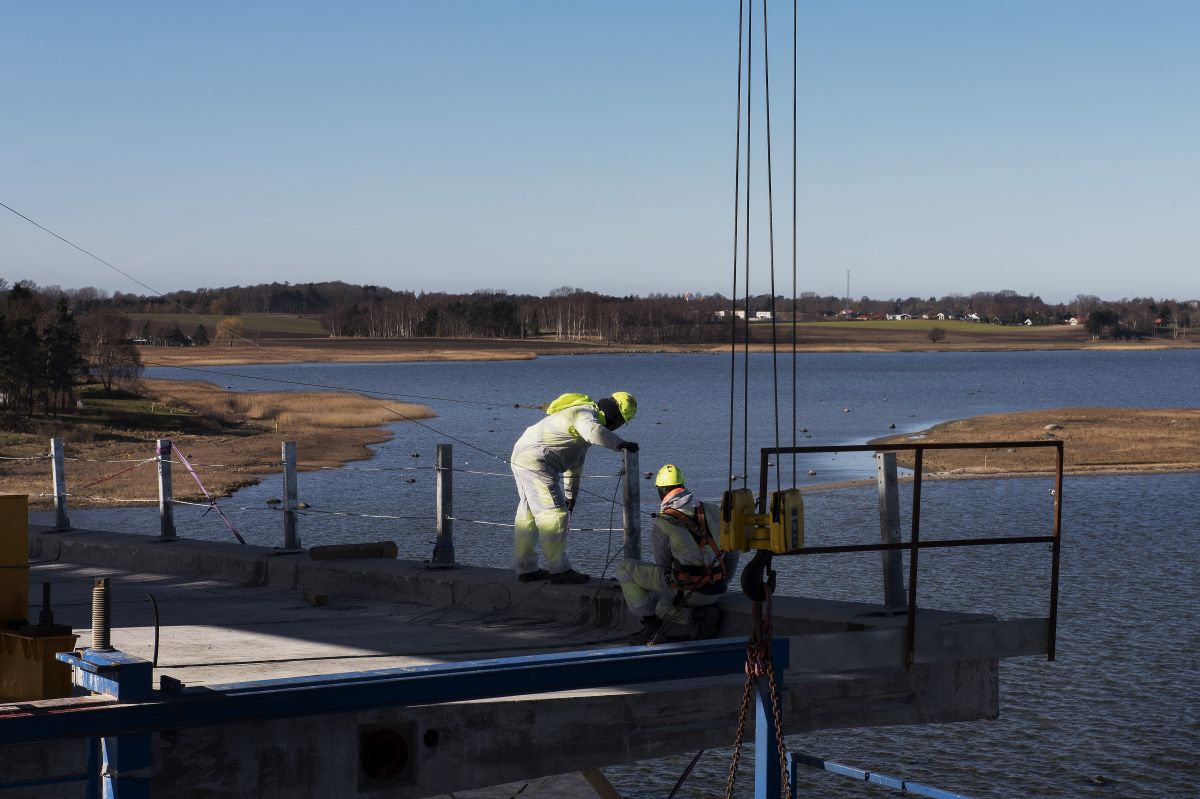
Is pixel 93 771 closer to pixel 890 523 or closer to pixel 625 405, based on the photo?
pixel 890 523

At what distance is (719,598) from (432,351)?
179808 mm

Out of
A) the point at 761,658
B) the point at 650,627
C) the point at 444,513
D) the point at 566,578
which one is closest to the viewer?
the point at 761,658

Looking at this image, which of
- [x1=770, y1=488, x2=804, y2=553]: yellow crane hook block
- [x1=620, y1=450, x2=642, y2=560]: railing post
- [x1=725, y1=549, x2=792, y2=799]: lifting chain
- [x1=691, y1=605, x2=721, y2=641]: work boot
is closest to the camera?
[x1=725, y1=549, x2=792, y2=799]: lifting chain

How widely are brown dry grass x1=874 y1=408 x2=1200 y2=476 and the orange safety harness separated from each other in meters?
26.7

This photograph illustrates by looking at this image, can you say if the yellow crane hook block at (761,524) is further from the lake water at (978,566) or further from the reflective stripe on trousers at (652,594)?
the lake water at (978,566)

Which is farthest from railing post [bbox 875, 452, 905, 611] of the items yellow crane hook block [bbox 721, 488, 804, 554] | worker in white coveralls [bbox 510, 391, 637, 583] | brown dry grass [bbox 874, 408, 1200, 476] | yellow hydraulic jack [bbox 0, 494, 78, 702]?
brown dry grass [bbox 874, 408, 1200, 476]

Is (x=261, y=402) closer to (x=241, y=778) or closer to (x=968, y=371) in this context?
(x=241, y=778)

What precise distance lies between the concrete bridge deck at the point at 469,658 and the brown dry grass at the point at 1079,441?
25.1 metres

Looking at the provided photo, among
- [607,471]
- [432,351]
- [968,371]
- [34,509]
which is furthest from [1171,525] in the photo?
[432,351]

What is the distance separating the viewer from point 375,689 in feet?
20.8

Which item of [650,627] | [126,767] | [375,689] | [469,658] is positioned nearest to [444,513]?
[469,658]

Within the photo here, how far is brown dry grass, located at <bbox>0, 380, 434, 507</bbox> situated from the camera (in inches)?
1679

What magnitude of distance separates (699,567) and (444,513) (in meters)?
4.51

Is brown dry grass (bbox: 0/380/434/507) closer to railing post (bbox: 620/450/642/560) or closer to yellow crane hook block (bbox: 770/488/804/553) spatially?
railing post (bbox: 620/450/642/560)
